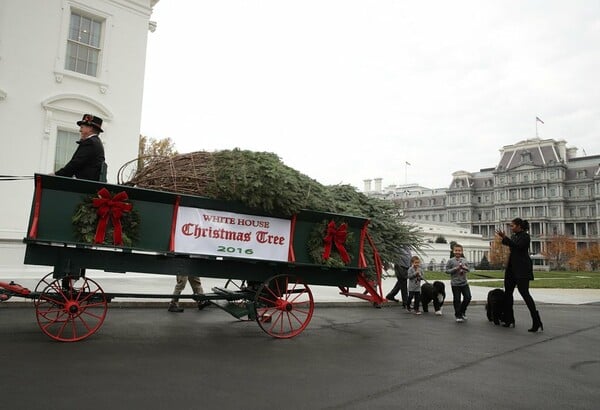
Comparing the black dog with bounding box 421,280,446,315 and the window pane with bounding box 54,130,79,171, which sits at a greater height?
the window pane with bounding box 54,130,79,171

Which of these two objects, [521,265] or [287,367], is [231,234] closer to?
[287,367]

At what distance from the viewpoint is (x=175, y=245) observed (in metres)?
6.59

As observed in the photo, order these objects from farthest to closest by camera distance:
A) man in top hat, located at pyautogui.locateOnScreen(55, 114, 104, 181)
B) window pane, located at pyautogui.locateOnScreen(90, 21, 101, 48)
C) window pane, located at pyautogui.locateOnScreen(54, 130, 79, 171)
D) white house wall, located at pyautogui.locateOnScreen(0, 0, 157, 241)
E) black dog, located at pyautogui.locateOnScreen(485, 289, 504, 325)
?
window pane, located at pyautogui.locateOnScreen(90, 21, 101, 48) < window pane, located at pyautogui.locateOnScreen(54, 130, 79, 171) < white house wall, located at pyautogui.locateOnScreen(0, 0, 157, 241) < black dog, located at pyautogui.locateOnScreen(485, 289, 504, 325) < man in top hat, located at pyautogui.locateOnScreen(55, 114, 104, 181)

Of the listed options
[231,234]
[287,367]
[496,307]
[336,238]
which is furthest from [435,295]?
[287,367]

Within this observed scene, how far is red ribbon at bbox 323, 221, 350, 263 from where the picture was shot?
24.5 feet

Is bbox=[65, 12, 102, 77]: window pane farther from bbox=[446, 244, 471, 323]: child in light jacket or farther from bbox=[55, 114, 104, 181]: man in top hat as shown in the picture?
bbox=[446, 244, 471, 323]: child in light jacket

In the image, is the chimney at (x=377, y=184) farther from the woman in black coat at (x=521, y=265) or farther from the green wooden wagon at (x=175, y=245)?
the green wooden wagon at (x=175, y=245)

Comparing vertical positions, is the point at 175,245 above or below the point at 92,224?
below

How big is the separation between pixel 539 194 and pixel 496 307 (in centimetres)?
11161

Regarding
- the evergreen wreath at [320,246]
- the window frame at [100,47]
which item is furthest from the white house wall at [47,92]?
the evergreen wreath at [320,246]

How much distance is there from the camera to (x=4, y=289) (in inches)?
248

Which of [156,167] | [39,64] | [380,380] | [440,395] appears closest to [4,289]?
[156,167]

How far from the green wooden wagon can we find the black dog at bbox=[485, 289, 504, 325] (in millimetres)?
3623

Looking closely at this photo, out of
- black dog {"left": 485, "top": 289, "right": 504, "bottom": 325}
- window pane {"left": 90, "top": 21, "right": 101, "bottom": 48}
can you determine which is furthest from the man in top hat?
window pane {"left": 90, "top": 21, "right": 101, "bottom": 48}
